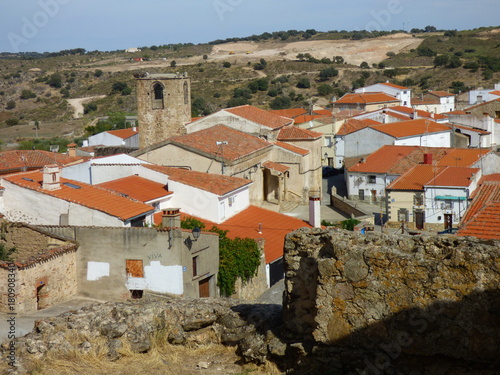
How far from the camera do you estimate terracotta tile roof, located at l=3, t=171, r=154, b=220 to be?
62.6 ft

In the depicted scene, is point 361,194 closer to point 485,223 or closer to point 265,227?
point 265,227

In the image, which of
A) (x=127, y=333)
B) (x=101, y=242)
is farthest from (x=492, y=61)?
(x=127, y=333)

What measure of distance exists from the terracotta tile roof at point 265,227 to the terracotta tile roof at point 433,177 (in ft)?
27.5

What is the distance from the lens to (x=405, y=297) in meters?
7.32

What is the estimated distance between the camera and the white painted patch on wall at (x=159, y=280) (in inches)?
671

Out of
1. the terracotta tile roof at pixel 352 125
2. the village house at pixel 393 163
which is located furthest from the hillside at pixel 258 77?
the village house at pixel 393 163

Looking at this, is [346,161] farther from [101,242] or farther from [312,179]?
[101,242]

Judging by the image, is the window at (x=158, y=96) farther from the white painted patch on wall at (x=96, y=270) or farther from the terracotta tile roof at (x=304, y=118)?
the terracotta tile roof at (x=304, y=118)

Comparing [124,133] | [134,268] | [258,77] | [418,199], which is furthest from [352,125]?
[258,77]

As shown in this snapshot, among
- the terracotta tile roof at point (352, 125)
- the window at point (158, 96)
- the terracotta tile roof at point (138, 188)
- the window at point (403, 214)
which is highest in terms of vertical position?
the window at point (158, 96)

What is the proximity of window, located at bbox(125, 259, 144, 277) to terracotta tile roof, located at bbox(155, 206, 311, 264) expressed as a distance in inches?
191

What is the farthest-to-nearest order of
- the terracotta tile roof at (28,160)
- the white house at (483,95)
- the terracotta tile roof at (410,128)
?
the white house at (483,95) → the terracotta tile roof at (410,128) → the terracotta tile roof at (28,160)

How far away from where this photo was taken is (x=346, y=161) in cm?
4388

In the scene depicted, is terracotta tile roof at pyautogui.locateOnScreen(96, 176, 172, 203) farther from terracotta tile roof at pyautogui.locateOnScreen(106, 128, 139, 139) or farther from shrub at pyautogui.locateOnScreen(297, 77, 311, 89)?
shrub at pyautogui.locateOnScreen(297, 77, 311, 89)
